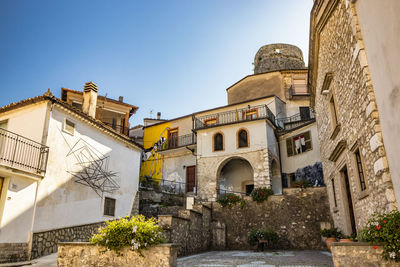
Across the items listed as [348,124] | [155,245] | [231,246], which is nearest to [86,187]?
[231,246]

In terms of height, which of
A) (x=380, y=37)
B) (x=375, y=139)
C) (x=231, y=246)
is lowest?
(x=231, y=246)

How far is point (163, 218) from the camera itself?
10.5 metres

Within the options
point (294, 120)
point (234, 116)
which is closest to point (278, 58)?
point (294, 120)

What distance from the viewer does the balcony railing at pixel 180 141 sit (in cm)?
2386

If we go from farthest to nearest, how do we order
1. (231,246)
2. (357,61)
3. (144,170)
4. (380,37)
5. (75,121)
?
(144,170) < (231,246) < (75,121) < (357,61) < (380,37)

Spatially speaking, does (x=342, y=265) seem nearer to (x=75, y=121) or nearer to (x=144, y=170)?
(x=75, y=121)

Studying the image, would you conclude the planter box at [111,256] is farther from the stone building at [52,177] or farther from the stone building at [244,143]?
the stone building at [244,143]

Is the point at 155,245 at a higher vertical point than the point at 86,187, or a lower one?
lower

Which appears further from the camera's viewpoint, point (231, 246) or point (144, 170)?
point (144, 170)

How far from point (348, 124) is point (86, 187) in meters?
10.8

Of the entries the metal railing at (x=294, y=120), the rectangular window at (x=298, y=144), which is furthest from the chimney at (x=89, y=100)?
the metal railing at (x=294, y=120)

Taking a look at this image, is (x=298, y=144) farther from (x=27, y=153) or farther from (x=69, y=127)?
(x=27, y=153)

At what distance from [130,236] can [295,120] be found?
66.9 ft

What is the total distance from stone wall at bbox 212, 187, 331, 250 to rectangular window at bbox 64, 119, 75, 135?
8000 millimetres
